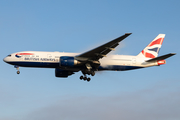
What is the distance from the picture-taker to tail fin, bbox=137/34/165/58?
47.2 metres

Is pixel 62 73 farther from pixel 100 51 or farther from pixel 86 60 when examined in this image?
pixel 100 51

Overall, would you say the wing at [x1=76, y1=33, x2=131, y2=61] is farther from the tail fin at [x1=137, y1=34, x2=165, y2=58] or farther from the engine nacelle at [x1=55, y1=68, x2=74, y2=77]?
the tail fin at [x1=137, y1=34, x2=165, y2=58]

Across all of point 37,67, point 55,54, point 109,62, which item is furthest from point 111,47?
point 37,67

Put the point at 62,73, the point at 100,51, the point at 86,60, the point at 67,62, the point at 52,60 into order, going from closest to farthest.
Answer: the point at 100,51, the point at 67,62, the point at 86,60, the point at 52,60, the point at 62,73

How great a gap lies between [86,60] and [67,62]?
9.03ft

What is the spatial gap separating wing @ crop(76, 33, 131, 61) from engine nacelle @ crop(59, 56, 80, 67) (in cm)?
88

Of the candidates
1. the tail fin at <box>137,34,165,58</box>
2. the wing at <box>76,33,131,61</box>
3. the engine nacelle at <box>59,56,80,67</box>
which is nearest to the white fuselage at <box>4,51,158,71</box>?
the engine nacelle at <box>59,56,80,67</box>

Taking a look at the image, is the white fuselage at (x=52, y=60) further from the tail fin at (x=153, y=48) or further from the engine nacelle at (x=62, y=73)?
the engine nacelle at (x=62, y=73)

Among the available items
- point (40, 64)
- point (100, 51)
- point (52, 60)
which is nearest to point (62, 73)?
point (52, 60)

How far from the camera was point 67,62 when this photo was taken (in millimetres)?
41188

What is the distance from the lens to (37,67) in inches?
1693

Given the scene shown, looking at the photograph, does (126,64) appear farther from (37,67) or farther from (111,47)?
(37,67)

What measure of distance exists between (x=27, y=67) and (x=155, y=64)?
751 inches

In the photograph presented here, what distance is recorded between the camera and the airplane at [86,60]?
41.3 metres
